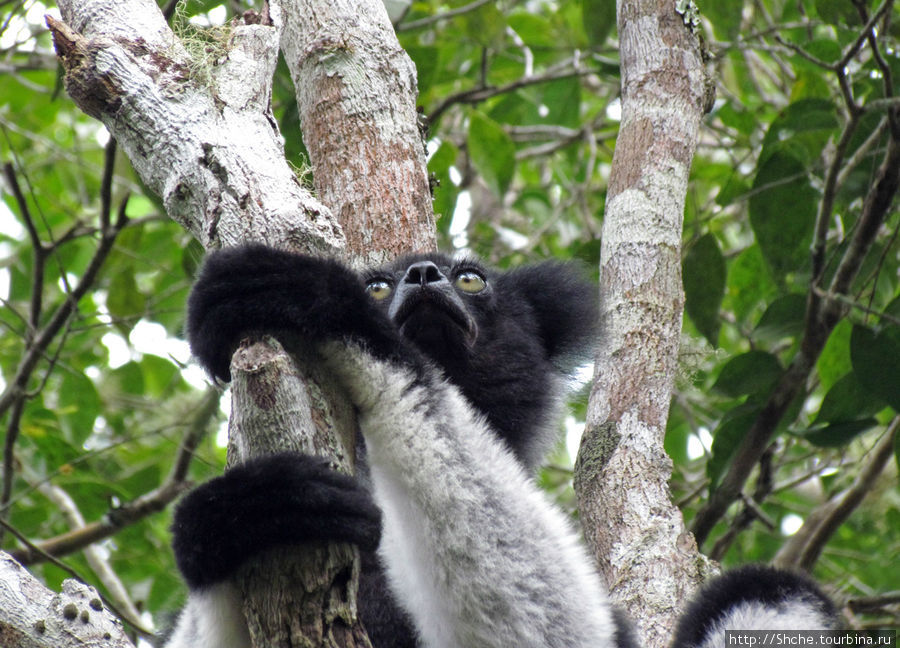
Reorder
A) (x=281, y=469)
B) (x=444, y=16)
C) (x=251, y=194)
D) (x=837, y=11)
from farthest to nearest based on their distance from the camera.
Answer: (x=444, y=16), (x=837, y=11), (x=251, y=194), (x=281, y=469)

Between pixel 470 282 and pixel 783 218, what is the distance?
152 cm

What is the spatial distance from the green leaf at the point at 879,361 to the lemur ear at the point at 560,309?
3.19 ft

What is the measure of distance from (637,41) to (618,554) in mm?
1833

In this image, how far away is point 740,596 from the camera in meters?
2.50

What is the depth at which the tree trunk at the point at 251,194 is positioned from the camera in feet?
5.43

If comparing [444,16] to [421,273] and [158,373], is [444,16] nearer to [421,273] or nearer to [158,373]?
[158,373]

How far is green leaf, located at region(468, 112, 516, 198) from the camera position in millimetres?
4496

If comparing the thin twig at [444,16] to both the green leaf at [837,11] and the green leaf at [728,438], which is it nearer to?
the green leaf at [837,11]

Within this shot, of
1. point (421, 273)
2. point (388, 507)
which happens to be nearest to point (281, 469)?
point (388, 507)

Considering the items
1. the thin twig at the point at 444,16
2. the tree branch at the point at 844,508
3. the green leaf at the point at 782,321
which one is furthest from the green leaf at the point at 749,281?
the thin twig at the point at 444,16

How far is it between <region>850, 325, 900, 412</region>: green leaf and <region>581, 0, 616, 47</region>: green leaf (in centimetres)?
179

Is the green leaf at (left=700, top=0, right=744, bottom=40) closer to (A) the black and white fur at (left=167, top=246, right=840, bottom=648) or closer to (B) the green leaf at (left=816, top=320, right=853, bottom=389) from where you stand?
(B) the green leaf at (left=816, top=320, right=853, bottom=389)

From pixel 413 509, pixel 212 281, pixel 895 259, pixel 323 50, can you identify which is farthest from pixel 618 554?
pixel 895 259

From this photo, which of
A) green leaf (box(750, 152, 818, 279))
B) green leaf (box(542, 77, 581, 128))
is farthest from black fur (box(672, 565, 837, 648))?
green leaf (box(542, 77, 581, 128))
